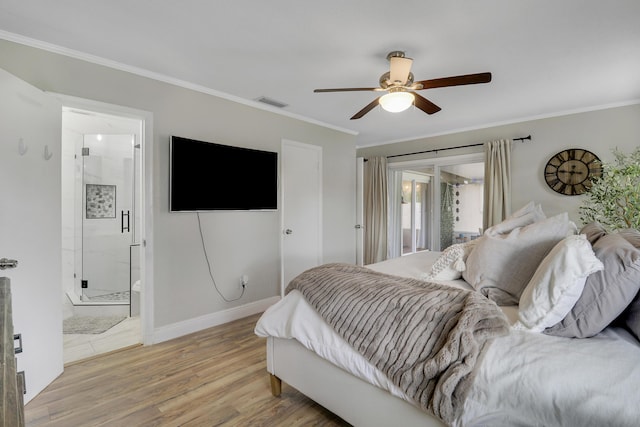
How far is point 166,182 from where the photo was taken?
2957 millimetres

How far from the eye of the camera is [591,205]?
3.67 metres

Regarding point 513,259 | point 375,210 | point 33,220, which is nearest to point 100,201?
point 33,220

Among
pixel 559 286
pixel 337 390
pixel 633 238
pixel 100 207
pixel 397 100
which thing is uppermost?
pixel 397 100

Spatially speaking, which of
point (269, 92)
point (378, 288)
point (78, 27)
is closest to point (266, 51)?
point (269, 92)

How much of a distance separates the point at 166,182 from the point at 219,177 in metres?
0.51

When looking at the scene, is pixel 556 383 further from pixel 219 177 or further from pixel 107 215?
pixel 107 215

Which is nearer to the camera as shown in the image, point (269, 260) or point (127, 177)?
point (269, 260)

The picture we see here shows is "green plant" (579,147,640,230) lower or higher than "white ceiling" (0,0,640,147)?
lower

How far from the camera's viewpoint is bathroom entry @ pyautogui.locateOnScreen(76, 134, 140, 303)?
415 centimetres

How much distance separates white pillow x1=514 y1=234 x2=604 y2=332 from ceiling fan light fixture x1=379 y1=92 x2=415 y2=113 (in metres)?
1.43

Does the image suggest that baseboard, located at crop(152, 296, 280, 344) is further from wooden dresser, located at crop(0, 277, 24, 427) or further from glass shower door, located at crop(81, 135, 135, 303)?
wooden dresser, located at crop(0, 277, 24, 427)

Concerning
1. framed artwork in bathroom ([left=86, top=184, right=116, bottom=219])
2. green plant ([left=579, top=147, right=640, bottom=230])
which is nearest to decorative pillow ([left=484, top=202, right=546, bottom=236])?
green plant ([left=579, top=147, right=640, bottom=230])

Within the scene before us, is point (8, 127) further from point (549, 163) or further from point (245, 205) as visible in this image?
point (549, 163)

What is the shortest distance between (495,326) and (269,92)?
2.92m
